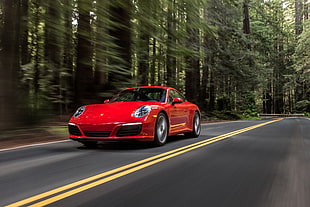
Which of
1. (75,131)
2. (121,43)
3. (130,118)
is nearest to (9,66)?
(75,131)

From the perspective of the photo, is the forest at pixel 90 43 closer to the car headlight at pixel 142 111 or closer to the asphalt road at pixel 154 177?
the car headlight at pixel 142 111

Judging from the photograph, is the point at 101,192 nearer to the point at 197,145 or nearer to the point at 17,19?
the point at 197,145

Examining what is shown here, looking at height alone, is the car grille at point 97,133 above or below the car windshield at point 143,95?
below

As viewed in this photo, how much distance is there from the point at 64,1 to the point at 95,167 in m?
4.20

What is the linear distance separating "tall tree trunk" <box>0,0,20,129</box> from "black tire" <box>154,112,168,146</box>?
4.30 meters

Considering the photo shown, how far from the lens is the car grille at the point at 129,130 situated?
261 inches

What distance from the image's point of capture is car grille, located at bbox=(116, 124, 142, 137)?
21.7 ft


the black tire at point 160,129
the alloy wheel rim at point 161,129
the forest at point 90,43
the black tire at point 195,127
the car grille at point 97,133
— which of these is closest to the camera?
the car grille at point 97,133

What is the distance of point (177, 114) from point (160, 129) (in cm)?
110

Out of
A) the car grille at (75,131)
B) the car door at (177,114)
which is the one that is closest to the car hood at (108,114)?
the car grille at (75,131)

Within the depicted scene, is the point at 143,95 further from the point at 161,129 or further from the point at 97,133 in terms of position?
the point at 97,133

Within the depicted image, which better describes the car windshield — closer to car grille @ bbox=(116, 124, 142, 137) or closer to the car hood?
the car hood

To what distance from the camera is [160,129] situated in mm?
7473

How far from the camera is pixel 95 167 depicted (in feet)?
16.4
